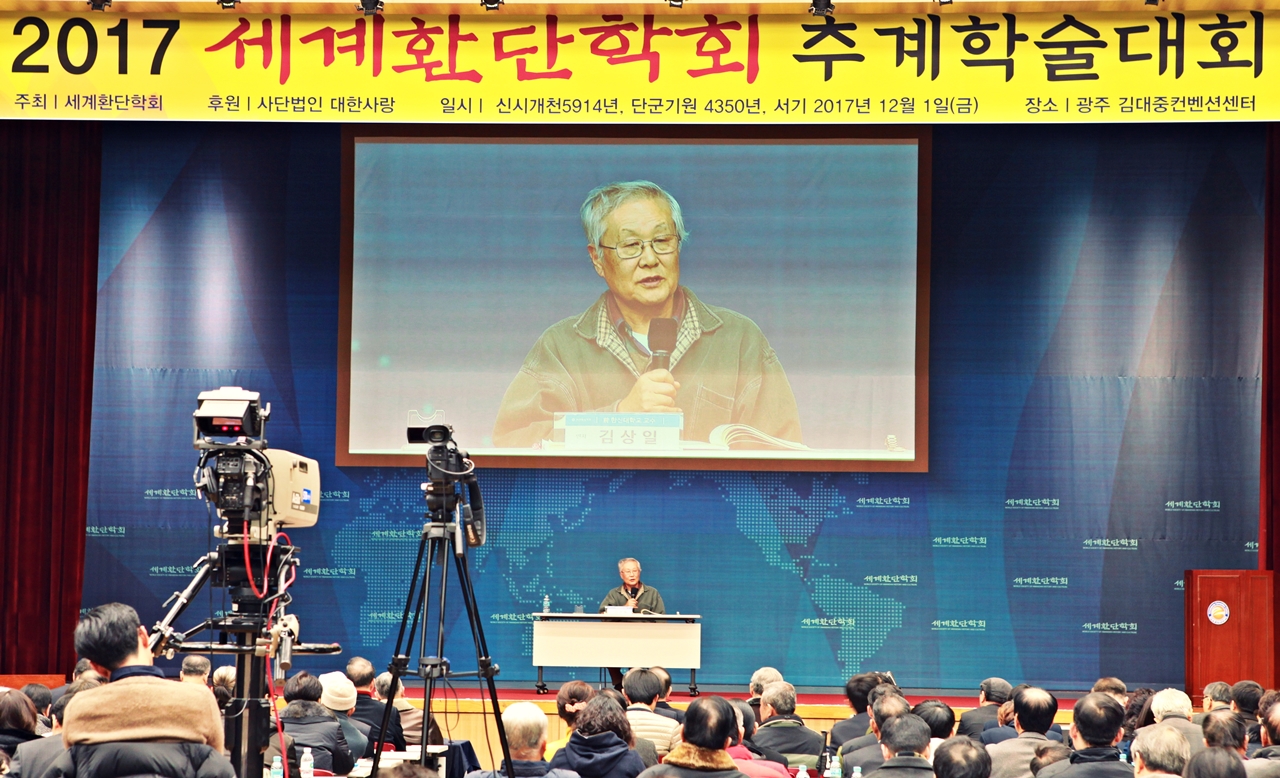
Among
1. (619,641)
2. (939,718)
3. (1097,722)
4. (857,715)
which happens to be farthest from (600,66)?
(1097,722)

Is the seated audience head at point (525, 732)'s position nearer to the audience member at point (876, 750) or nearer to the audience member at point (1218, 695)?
the audience member at point (876, 750)

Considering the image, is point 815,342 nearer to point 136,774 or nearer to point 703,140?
point 703,140

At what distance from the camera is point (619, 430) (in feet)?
30.7

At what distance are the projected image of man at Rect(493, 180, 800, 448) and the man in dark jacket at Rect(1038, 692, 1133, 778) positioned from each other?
203 inches

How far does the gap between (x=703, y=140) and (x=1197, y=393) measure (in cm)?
391

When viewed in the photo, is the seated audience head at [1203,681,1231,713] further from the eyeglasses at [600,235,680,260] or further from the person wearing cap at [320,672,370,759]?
the eyeglasses at [600,235,680,260]

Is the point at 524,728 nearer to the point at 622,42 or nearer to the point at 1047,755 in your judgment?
the point at 1047,755

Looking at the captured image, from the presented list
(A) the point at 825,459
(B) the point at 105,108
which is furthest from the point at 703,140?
(B) the point at 105,108

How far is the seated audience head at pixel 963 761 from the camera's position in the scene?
3863 mm

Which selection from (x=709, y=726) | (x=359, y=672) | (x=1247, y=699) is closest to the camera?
(x=709, y=726)

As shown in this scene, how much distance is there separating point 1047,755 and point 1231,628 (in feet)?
16.2

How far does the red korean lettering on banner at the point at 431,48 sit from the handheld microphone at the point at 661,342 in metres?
2.30

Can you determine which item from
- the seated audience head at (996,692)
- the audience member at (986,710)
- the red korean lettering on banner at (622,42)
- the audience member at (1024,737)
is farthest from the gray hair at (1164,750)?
the red korean lettering on banner at (622,42)

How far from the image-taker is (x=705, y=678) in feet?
30.5
